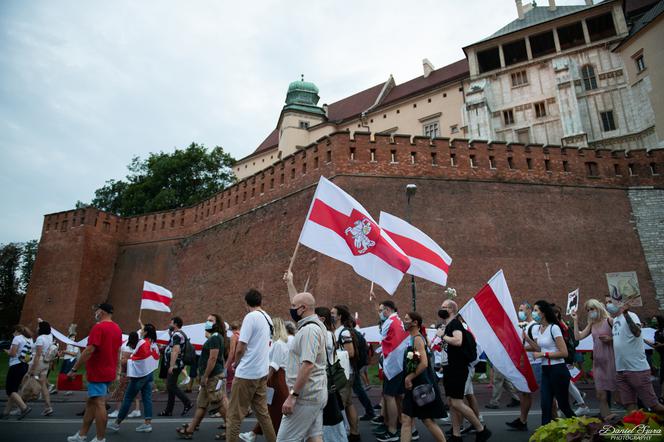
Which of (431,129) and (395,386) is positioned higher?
(431,129)

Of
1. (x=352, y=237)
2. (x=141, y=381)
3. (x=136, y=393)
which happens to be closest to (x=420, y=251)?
(x=352, y=237)

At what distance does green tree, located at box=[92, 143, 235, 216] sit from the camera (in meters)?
39.4

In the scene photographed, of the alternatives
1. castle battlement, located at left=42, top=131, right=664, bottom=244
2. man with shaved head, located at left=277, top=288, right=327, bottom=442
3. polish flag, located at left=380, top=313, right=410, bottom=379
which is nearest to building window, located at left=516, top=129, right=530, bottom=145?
castle battlement, located at left=42, top=131, right=664, bottom=244

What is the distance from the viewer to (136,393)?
283 inches

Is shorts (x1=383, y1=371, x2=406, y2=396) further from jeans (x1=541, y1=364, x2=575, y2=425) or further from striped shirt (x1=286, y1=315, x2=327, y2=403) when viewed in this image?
striped shirt (x1=286, y1=315, x2=327, y2=403)

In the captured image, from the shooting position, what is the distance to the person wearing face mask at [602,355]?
605 centimetres

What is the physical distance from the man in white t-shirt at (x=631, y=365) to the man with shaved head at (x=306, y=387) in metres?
4.15

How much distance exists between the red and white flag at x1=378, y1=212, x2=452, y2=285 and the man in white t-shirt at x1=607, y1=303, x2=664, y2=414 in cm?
293

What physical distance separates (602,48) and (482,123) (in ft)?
32.3

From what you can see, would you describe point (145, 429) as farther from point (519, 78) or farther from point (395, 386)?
point (519, 78)

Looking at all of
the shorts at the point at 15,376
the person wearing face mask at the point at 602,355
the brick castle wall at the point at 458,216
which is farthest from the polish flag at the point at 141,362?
the brick castle wall at the point at 458,216

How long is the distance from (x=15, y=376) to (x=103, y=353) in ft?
12.5

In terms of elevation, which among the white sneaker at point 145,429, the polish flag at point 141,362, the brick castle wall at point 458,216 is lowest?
the white sneaker at point 145,429

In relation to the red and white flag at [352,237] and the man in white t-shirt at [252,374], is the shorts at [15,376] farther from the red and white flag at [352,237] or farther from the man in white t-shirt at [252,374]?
the red and white flag at [352,237]
